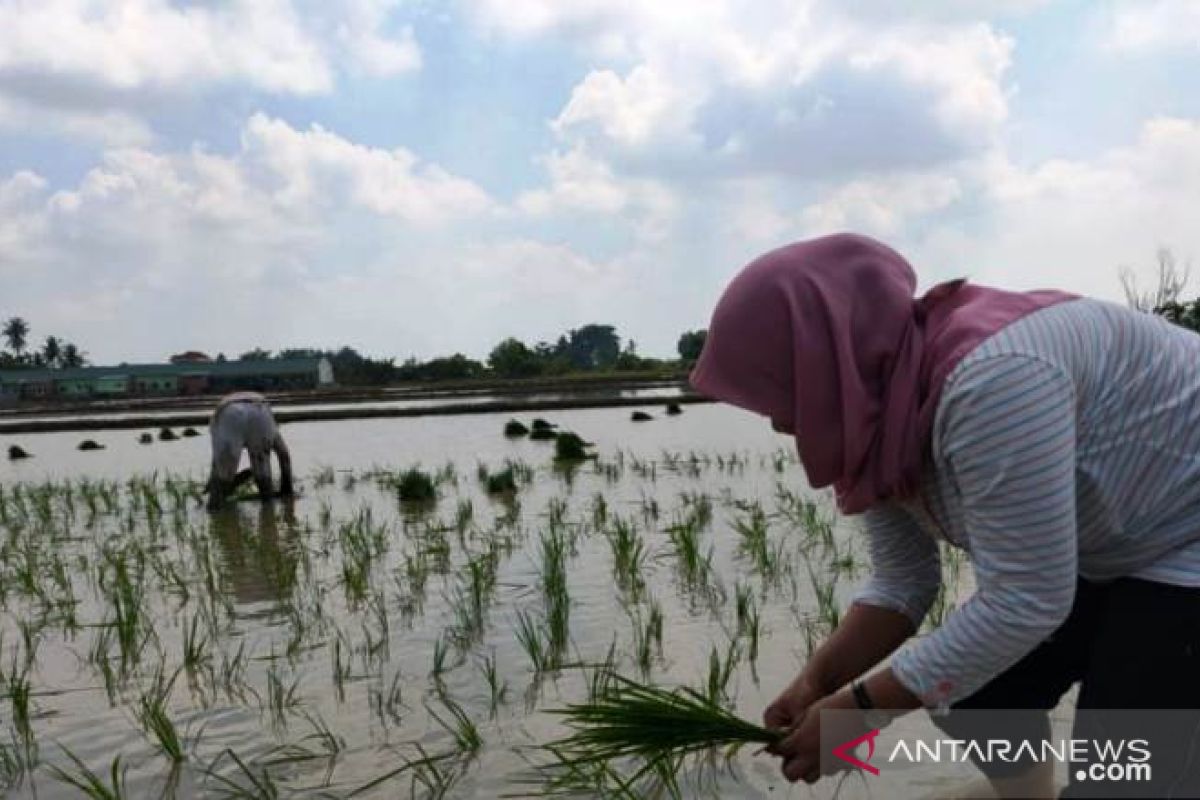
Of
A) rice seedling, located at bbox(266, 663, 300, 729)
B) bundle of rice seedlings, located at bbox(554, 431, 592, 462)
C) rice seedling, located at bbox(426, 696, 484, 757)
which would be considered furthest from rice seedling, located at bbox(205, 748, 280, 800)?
bundle of rice seedlings, located at bbox(554, 431, 592, 462)

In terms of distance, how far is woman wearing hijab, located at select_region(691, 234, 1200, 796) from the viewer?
121 cm

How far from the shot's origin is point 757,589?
13.8ft

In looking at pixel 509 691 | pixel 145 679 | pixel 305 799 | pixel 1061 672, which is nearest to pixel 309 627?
pixel 145 679

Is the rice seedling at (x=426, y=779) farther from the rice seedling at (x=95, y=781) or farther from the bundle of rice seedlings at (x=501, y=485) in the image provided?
the bundle of rice seedlings at (x=501, y=485)

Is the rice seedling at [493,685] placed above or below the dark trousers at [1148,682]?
below

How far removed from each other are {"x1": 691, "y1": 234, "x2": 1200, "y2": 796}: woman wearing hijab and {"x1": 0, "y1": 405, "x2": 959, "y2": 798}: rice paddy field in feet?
2.98

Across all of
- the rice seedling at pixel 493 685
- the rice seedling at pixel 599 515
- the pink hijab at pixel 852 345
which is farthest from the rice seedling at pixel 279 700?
the rice seedling at pixel 599 515

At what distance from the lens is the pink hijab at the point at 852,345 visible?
1.28 m

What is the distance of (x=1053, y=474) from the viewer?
120cm

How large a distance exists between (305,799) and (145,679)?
136cm

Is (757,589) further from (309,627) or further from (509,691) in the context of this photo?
(309,627)

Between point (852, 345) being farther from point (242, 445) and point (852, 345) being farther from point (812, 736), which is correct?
point (242, 445)

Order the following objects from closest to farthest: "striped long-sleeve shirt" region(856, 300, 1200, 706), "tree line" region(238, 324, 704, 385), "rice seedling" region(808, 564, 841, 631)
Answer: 1. "striped long-sleeve shirt" region(856, 300, 1200, 706)
2. "rice seedling" region(808, 564, 841, 631)
3. "tree line" region(238, 324, 704, 385)

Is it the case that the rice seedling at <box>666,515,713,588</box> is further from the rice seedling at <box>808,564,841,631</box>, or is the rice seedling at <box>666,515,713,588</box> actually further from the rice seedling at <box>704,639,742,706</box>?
the rice seedling at <box>704,639,742,706</box>
